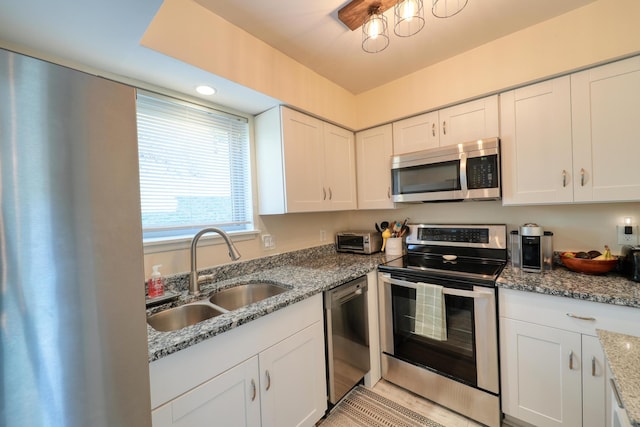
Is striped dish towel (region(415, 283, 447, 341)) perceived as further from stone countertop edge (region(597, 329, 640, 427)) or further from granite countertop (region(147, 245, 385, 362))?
stone countertop edge (region(597, 329, 640, 427))

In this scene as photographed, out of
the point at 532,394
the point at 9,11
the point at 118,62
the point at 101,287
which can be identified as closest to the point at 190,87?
the point at 118,62

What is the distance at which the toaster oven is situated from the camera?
2375mm

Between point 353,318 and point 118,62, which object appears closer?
point 118,62

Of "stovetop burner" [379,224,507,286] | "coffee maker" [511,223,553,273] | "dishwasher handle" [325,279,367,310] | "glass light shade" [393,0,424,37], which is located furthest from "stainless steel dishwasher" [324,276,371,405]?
"glass light shade" [393,0,424,37]

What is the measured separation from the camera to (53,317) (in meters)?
0.51

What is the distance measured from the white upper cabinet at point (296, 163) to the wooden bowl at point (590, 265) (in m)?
1.60

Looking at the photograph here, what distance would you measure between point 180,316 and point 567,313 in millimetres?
2012

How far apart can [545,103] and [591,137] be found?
320 mm

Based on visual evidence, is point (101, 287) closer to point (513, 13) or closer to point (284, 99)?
point (284, 99)

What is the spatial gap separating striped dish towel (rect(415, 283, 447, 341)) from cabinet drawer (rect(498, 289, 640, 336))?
32cm

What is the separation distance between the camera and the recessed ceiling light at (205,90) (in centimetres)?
151

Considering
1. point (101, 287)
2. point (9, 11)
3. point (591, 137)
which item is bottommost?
point (101, 287)

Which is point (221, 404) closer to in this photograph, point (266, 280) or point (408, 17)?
point (266, 280)

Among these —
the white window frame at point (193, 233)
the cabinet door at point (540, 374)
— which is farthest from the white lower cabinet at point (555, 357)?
the white window frame at point (193, 233)
